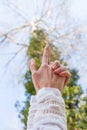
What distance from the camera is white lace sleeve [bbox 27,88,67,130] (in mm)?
799

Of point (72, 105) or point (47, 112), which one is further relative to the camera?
point (72, 105)

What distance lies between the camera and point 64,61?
20.4ft

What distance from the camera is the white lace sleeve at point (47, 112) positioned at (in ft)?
2.62

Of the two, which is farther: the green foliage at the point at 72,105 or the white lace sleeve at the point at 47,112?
the green foliage at the point at 72,105

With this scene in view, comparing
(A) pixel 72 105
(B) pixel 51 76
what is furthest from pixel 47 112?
(A) pixel 72 105

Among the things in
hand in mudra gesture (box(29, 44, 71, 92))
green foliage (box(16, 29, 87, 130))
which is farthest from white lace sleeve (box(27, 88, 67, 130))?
green foliage (box(16, 29, 87, 130))

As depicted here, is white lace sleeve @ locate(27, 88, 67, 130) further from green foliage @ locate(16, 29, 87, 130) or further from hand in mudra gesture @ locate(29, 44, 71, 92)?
green foliage @ locate(16, 29, 87, 130)

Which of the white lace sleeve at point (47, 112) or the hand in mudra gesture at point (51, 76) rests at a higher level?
the hand in mudra gesture at point (51, 76)

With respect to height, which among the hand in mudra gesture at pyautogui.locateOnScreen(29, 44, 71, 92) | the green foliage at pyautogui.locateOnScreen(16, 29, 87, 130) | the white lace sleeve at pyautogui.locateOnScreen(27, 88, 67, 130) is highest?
the green foliage at pyautogui.locateOnScreen(16, 29, 87, 130)

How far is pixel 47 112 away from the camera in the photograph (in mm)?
828

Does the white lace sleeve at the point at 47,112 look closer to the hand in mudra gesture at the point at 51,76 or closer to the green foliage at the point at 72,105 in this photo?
the hand in mudra gesture at the point at 51,76

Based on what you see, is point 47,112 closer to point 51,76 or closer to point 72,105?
point 51,76

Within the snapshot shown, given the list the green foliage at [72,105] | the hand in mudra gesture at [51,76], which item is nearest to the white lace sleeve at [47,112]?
the hand in mudra gesture at [51,76]

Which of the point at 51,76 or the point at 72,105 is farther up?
the point at 72,105
